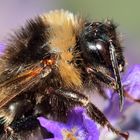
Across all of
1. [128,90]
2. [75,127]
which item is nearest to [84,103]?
[75,127]

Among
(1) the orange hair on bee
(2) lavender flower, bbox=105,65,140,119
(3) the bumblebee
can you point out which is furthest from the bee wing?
(2) lavender flower, bbox=105,65,140,119

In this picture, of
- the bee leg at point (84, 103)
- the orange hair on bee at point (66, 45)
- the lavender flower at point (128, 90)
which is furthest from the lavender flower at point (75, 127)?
the lavender flower at point (128, 90)

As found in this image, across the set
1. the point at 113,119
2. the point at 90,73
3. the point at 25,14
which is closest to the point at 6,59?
the point at 90,73

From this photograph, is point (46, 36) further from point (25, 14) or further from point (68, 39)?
point (25, 14)

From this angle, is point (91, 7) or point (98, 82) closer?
point (98, 82)

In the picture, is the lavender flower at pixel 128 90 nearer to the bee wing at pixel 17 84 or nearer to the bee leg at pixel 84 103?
the bee leg at pixel 84 103

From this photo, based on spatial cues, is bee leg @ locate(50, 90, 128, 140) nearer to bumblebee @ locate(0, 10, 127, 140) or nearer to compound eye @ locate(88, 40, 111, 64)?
bumblebee @ locate(0, 10, 127, 140)

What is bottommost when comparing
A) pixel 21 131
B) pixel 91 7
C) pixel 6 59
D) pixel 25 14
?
pixel 21 131
